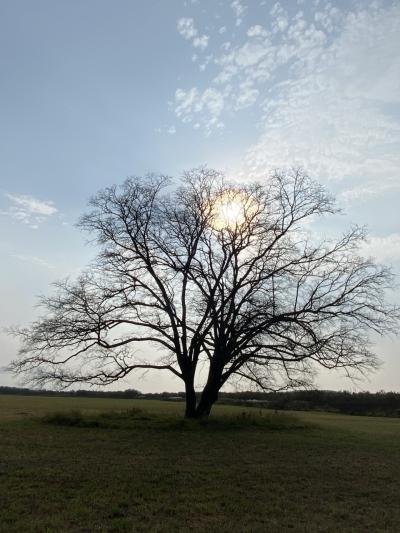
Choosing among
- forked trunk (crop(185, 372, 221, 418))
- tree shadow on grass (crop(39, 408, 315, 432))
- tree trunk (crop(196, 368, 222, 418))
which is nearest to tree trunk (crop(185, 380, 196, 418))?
forked trunk (crop(185, 372, 221, 418))

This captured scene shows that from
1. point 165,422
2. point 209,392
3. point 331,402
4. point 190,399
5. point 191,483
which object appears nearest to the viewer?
point 191,483

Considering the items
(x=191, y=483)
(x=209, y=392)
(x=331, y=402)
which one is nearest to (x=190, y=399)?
(x=209, y=392)

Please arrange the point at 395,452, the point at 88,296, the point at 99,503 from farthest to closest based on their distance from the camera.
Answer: the point at 88,296 → the point at 395,452 → the point at 99,503

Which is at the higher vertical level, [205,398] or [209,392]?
[209,392]

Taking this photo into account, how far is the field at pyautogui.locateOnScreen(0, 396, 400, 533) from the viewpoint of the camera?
23.6ft

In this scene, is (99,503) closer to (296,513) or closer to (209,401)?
(296,513)

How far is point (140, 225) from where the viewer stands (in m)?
24.6

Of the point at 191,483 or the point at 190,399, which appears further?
the point at 190,399

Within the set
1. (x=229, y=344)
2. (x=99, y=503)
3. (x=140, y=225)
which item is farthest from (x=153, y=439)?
(x=140, y=225)

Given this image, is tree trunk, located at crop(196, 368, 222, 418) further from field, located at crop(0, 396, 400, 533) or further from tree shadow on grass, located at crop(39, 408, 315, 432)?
field, located at crop(0, 396, 400, 533)

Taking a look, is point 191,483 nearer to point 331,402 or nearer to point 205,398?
point 205,398

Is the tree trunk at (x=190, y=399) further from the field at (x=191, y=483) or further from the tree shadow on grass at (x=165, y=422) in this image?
the field at (x=191, y=483)

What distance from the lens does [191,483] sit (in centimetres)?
975

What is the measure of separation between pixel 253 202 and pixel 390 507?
18144 millimetres
